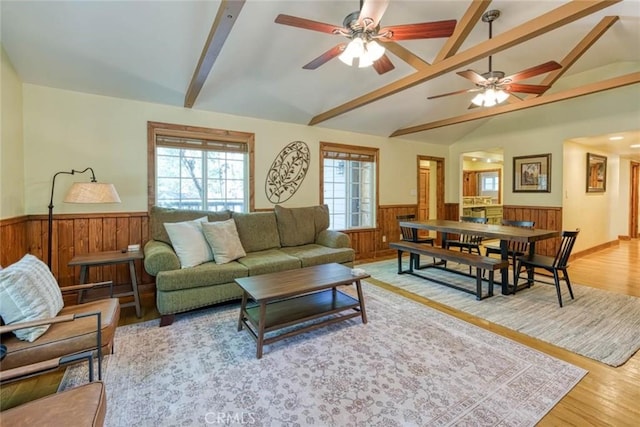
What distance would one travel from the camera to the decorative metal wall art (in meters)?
4.48

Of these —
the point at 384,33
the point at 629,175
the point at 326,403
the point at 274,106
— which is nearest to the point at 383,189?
the point at 274,106

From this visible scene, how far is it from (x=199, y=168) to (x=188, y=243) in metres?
1.36

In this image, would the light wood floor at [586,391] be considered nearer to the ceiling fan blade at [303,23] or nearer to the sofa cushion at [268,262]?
the sofa cushion at [268,262]

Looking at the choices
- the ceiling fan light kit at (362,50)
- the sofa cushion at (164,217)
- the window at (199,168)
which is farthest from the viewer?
the window at (199,168)

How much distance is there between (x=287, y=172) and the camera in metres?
4.62

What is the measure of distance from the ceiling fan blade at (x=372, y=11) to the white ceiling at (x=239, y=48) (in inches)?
35.9

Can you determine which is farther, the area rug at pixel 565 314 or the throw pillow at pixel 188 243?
the throw pillow at pixel 188 243

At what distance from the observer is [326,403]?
1.72m

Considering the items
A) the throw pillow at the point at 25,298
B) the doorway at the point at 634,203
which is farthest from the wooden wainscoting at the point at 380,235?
the doorway at the point at 634,203

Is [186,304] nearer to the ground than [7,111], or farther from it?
nearer to the ground

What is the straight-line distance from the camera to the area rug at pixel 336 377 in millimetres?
1627

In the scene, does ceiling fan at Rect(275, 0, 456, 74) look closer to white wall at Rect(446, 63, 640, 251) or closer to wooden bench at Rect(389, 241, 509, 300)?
wooden bench at Rect(389, 241, 509, 300)

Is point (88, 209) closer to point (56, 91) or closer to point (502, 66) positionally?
point (56, 91)

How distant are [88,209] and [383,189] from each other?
182 inches
